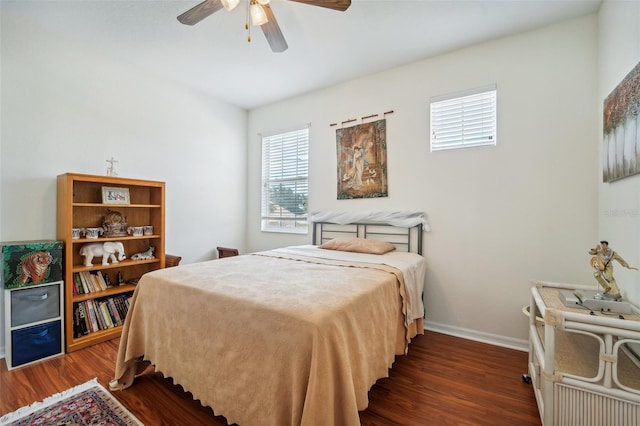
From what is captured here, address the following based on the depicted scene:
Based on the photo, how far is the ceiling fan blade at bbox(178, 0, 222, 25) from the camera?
1.75 meters

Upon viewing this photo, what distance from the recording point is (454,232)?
2.79 meters

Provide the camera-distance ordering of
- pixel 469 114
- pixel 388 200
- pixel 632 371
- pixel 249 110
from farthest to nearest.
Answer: pixel 249 110, pixel 388 200, pixel 469 114, pixel 632 371

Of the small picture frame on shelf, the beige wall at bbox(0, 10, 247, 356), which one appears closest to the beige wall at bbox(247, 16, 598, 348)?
the beige wall at bbox(0, 10, 247, 356)

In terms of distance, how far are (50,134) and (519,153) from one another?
4320mm

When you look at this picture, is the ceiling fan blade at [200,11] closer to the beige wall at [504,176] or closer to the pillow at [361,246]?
the beige wall at [504,176]

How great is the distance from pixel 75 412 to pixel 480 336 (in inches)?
125

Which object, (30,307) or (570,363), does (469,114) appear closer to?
(570,363)

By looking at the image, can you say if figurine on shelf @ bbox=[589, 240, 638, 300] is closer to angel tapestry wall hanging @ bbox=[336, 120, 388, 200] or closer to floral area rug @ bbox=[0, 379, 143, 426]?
angel tapestry wall hanging @ bbox=[336, 120, 388, 200]

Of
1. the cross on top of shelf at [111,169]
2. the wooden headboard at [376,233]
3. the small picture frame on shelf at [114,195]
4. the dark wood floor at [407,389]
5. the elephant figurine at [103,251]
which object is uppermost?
the cross on top of shelf at [111,169]

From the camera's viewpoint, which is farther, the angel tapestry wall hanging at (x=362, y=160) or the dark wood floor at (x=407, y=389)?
the angel tapestry wall hanging at (x=362, y=160)

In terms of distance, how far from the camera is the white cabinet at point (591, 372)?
118 centimetres

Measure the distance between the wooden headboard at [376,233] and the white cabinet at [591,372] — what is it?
5.06 feet

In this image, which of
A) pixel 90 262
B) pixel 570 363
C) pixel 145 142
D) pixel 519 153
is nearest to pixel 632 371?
pixel 570 363

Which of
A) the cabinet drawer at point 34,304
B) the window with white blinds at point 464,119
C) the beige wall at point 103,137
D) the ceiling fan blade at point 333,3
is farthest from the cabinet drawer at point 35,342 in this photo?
the window with white blinds at point 464,119
